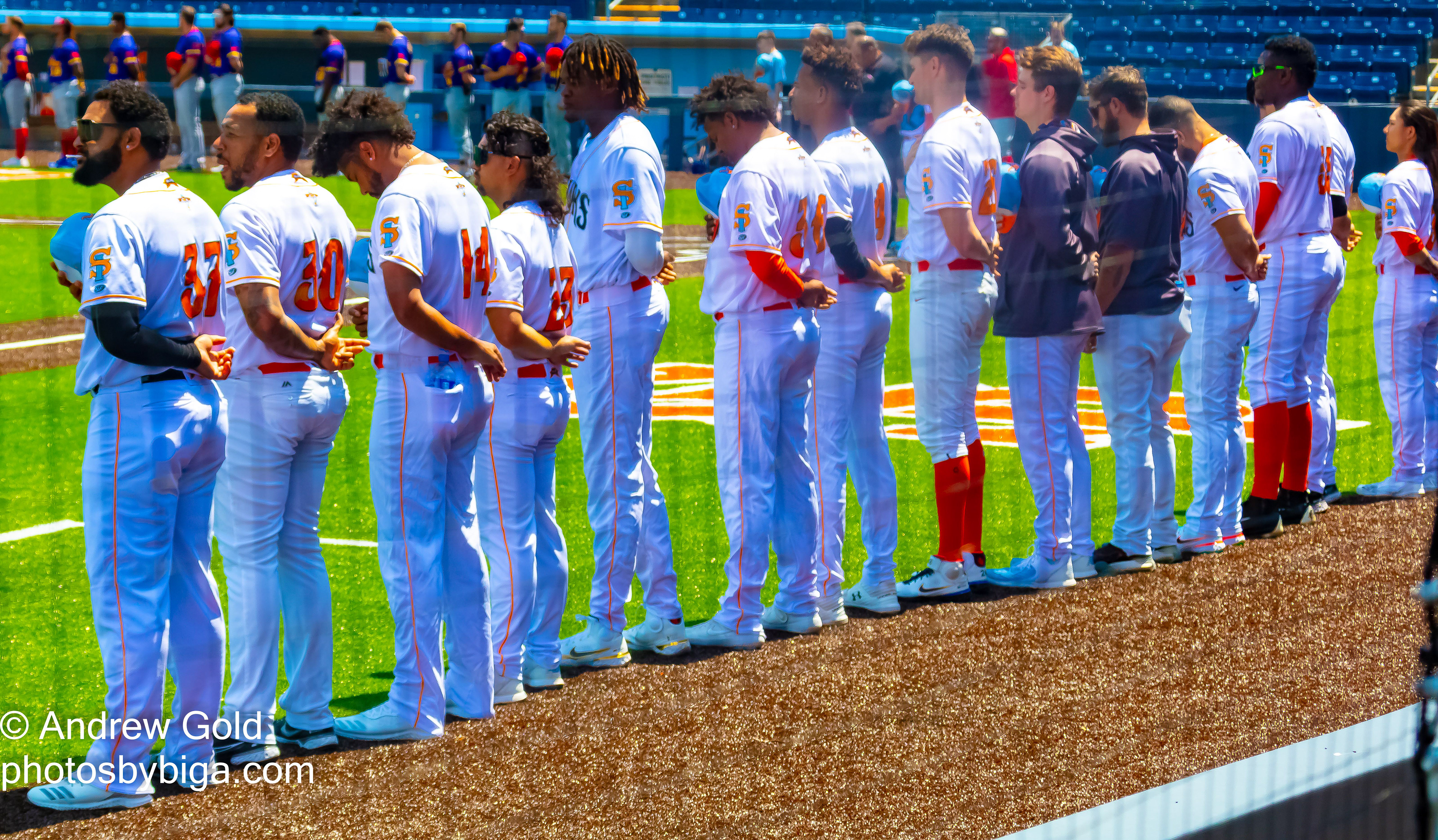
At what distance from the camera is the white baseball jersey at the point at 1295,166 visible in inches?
248

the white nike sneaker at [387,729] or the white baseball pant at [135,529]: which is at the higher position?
the white baseball pant at [135,529]

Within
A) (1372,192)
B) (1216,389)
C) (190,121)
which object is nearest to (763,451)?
(1216,389)

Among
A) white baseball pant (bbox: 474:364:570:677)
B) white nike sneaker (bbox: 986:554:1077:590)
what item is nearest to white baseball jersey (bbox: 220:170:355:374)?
white baseball pant (bbox: 474:364:570:677)

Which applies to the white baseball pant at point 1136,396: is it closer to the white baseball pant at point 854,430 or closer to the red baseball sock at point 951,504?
the red baseball sock at point 951,504

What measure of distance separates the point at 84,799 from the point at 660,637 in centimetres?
191

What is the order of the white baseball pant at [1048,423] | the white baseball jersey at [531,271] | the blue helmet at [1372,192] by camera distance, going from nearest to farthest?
the white baseball jersey at [531,271] → the white baseball pant at [1048,423] → the blue helmet at [1372,192]

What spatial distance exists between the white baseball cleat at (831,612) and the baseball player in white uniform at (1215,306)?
68.6 inches

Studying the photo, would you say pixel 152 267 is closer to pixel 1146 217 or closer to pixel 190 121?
pixel 1146 217

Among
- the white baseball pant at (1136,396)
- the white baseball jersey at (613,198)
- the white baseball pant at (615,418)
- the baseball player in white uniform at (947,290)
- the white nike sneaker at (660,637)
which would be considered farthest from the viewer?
the white baseball pant at (1136,396)

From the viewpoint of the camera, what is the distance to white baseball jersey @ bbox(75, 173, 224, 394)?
3410 mm

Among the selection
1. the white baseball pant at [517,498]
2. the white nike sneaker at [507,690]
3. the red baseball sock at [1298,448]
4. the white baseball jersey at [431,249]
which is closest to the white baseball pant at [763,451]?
the white baseball pant at [517,498]

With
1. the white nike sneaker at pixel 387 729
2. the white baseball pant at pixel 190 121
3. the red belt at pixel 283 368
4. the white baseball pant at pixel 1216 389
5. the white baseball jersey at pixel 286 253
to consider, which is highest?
the white baseball pant at pixel 190 121

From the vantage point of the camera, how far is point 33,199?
678 inches

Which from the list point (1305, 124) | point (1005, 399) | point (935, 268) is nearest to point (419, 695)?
point (935, 268)
